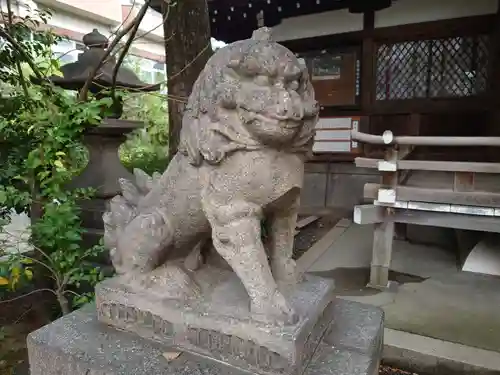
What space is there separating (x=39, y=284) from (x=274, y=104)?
2.54 meters

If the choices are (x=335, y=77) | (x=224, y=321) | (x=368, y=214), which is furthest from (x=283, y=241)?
(x=335, y=77)

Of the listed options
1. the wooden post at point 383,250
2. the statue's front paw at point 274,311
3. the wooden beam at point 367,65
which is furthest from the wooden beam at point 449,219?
the statue's front paw at point 274,311

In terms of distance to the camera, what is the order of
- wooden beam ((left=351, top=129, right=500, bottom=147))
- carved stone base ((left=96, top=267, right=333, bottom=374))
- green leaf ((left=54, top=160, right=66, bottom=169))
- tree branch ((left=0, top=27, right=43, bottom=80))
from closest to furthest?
carved stone base ((left=96, top=267, right=333, bottom=374))
green leaf ((left=54, top=160, right=66, bottom=169))
tree branch ((left=0, top=27, right=43, bottom=80))
wooden beam ((left=351, top=129, right=500, bottom=147))

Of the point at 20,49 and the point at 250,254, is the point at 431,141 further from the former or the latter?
the point at 20,49

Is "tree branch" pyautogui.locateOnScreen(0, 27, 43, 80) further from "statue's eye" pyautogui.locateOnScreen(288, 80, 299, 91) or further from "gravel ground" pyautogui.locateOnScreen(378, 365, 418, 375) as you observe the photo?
"gravel ground" pyautogui.locateOnScreen(378, 365, 418, 375)

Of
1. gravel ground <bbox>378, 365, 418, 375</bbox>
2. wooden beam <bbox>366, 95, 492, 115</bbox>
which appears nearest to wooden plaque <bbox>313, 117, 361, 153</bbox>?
wooden beam <bbox>366, 95, 492, 115</bbox>

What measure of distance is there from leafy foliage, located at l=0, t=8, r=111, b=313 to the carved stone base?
2.43 feet

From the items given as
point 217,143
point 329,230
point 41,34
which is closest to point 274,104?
point 217,143

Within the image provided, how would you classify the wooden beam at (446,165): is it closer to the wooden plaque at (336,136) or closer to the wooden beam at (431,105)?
the wooden beam at (431,105)

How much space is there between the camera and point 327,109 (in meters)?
6.59

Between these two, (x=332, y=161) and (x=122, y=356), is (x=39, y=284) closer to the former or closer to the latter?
(x=122, y=356)

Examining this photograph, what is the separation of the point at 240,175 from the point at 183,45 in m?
2.16

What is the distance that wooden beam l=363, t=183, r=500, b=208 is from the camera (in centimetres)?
330

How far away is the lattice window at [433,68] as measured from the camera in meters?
5.38
